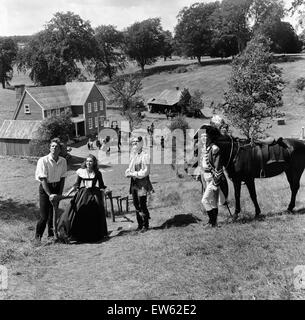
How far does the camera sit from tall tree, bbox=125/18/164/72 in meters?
78.8

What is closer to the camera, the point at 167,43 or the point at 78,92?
the point at 78,92

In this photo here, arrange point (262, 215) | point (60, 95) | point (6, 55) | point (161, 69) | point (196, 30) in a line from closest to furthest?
point (262, 215), point (60, 95), point (196, 30), point (6, 55), point (161, 69)

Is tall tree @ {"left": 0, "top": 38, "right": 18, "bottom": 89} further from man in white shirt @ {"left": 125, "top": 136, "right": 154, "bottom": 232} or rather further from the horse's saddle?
the horse's saddle

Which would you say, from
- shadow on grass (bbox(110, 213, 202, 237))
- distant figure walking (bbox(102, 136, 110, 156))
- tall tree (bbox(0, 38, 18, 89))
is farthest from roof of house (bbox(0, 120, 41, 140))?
tall tree (bbox(0, 38, 18, 89))

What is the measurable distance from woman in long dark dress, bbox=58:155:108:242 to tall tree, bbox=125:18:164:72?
71.3 metres

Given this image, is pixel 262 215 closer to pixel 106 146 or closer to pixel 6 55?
pixel 106 146

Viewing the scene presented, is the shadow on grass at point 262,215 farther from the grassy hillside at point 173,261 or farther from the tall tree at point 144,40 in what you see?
the tall tree at point 144,40

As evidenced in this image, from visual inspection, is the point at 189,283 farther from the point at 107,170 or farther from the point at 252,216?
the point at 107,170

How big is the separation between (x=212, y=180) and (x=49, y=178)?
144 inches

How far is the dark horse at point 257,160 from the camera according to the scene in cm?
960

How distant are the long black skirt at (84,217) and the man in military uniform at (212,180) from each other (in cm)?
242

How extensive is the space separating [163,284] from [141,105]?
6329 centimetres

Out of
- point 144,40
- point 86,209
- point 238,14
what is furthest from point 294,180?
point 144,40

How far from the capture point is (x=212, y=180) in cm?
917
